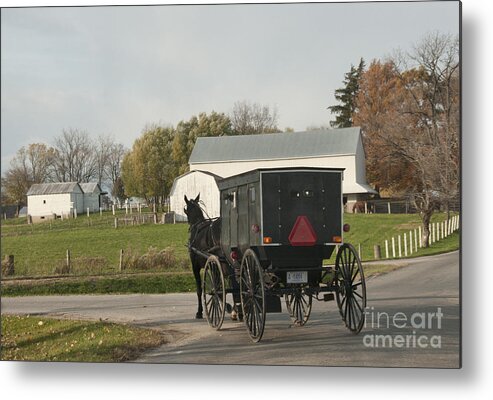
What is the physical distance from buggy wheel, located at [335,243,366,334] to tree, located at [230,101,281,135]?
223 centimetres

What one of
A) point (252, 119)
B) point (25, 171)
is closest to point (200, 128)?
point (252, 119)

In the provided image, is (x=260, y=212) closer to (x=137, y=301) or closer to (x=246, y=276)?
(x=246, y=276)

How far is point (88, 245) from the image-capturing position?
13.7m

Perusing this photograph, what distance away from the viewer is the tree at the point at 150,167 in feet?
42.5

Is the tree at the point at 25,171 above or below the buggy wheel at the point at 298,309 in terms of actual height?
above

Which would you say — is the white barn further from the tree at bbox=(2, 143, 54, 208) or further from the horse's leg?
the horse's leg

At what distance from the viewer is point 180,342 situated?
1189cm

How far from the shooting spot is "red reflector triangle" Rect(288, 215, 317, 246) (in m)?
10.7

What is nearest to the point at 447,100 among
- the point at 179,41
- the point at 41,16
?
the point at 179,41

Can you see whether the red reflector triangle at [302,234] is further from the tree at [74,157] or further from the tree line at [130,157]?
the tree at [74,157]

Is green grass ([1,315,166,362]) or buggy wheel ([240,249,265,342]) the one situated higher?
buggy wheel ([240,249,265,342])

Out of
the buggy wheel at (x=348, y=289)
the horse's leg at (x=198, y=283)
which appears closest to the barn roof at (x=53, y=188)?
the horse's leg at (x=198, y=283)

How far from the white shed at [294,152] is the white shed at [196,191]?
0.19 meters

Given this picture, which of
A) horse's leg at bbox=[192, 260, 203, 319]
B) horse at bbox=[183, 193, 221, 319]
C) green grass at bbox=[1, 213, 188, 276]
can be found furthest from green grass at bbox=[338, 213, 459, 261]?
green grass at bbox=[1, 213, 188, 276]
